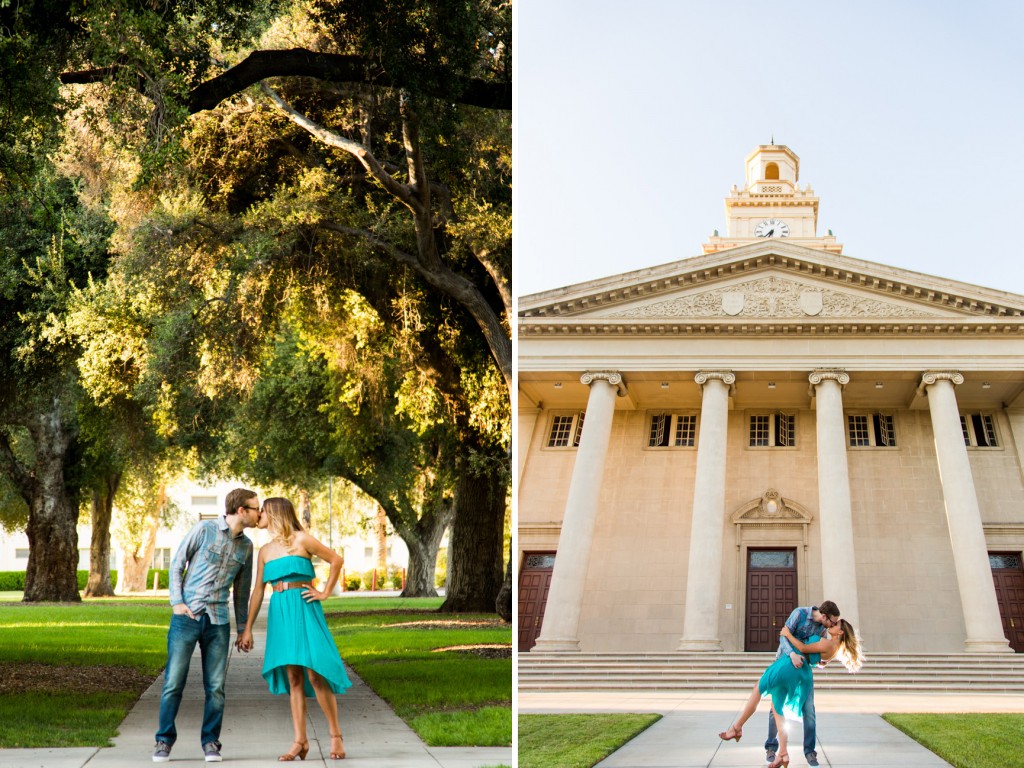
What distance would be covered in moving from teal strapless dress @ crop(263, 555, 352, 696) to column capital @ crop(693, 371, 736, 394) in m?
23.4

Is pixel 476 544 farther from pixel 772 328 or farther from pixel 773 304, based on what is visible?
pixel 773 304

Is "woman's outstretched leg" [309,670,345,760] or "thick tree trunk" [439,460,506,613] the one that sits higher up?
"thick tree trunk" [439,460,506,613]

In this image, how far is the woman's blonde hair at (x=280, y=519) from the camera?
7102 millimetres

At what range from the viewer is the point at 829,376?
29.1m

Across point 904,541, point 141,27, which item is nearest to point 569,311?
point 904,541

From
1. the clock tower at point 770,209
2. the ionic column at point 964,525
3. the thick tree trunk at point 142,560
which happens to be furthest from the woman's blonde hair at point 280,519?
the clock tower at point 770,209

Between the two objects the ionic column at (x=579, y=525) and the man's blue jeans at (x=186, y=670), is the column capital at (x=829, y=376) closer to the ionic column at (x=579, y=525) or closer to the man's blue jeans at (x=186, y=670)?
the ionic column at (x=579, y=525)

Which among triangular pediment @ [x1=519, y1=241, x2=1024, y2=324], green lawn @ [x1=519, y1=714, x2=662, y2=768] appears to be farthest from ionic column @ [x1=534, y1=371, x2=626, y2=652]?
green lawn @ [x1=519, y1=714, x2=662, y2=768]

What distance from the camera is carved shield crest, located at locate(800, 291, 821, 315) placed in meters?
29.7

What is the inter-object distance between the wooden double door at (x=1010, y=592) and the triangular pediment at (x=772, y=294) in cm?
804

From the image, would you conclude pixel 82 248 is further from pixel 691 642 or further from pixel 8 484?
pixel 691 642

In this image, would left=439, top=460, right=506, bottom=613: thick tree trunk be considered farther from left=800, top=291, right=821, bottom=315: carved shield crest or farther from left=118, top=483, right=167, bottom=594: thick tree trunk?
left=800, top=291, right=821, bottom=315: carved shield crest

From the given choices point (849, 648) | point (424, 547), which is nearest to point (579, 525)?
point (424, 547)

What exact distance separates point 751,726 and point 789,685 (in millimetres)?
5489
